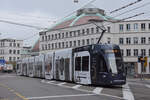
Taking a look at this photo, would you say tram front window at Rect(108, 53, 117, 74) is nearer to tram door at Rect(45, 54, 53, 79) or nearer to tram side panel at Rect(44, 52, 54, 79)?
tram side panel at Rect(44, 52, 54, 79)

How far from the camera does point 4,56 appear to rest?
113m

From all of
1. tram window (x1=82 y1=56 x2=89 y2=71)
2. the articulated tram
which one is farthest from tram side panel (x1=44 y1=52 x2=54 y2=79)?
tram window (x1=82 y1=56 x2=89 y2=71)

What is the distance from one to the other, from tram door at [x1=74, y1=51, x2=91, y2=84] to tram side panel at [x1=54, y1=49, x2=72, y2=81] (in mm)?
1448

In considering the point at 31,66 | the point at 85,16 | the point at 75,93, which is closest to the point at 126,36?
the point at 85,16

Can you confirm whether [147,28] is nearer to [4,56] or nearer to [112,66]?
[112,66]

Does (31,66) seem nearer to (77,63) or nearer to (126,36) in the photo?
(77,63)

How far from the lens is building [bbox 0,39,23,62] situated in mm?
111119

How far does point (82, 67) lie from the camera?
70.2 feet

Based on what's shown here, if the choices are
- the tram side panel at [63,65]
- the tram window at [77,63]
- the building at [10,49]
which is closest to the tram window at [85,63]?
the tram window at [77,63]

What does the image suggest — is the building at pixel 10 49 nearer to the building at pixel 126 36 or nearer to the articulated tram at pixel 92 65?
the building at pixel 126 36

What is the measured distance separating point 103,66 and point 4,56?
98.8 meters

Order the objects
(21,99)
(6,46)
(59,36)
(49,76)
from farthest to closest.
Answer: (6,46) → (59,36) → (49,76) → (21,99)

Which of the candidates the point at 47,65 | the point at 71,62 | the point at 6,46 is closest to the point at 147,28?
the point at 47,65

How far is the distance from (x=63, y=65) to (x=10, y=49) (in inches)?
3581
